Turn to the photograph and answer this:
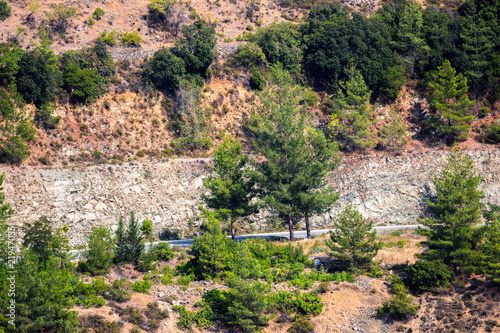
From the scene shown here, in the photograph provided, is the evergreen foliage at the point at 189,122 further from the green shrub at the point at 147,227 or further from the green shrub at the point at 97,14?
the green shrub at the point at 97,14

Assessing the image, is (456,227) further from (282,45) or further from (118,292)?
(282,45)

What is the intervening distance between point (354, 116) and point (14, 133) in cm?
4201

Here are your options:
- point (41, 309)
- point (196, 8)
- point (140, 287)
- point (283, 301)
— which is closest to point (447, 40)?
point (196, 8)

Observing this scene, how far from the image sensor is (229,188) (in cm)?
4828

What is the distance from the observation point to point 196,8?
283 feet

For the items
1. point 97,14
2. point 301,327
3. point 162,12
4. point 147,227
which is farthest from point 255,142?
point 97,14

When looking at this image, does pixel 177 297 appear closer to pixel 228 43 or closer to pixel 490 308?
pixel 490 308

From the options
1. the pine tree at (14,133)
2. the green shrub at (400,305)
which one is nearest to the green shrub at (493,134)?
the green shrub at (400,305)

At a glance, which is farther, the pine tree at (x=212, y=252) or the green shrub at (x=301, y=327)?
the pine tree at (x=212, y=252)

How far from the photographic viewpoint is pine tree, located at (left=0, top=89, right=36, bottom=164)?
178 feet

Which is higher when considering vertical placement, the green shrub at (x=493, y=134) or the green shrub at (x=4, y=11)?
the green shrub at (x=4, y=11)

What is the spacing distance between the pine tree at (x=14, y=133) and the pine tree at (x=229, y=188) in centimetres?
2206

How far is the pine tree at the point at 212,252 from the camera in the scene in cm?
4103

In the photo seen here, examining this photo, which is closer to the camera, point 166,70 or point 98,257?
point 98,257
